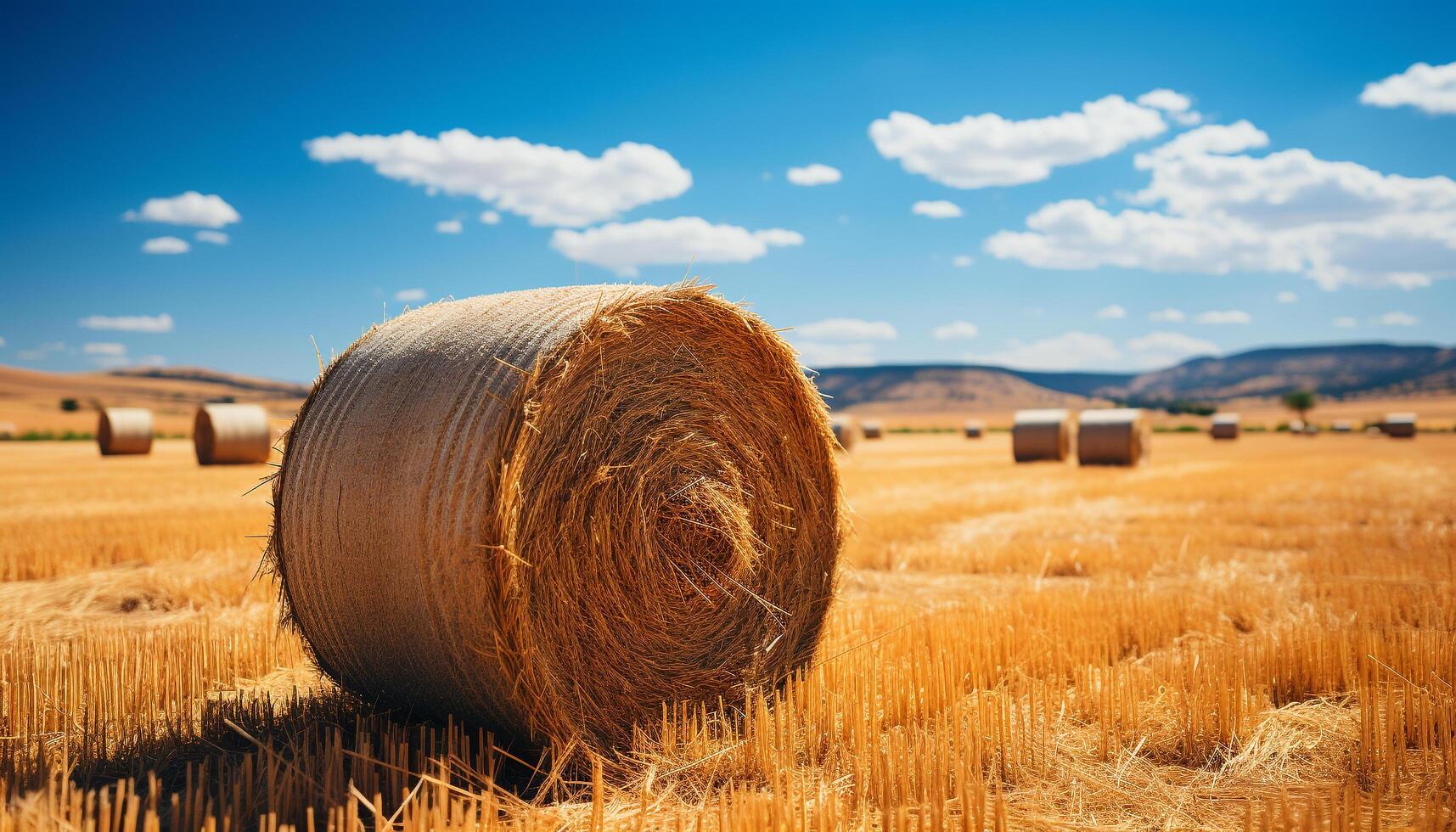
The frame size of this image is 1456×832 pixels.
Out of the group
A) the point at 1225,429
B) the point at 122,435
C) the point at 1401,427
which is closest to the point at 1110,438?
the point at 122,435

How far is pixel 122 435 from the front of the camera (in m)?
27.3

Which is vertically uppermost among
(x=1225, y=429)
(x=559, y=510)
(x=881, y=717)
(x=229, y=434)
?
(x=229, y=434)

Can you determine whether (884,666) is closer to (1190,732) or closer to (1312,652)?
(1190,732)

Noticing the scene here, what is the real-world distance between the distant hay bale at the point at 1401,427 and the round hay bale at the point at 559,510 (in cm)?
5040

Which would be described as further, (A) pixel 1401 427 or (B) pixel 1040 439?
(A) pixel 1401 427

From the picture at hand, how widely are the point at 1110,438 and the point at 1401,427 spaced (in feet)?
105

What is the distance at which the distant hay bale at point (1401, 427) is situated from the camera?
44.9 meters

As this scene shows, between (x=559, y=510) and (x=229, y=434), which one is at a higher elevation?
(x=229, y=434)

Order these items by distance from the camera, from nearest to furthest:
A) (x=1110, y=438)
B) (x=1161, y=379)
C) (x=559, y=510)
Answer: (x=559, y=510) → (x=1110, y=438) → (x=1161, y=379)

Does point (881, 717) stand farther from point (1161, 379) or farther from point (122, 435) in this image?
point (1161, 379)

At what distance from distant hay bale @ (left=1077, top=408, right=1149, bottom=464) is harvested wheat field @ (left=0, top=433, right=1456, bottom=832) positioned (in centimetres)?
1374

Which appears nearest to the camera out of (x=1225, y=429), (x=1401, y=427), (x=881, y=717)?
(x=881, y=717)

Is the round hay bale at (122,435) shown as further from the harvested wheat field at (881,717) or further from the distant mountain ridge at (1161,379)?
the distant mountain ridge at (1161,379)

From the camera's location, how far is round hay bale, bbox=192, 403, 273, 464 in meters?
21.7
